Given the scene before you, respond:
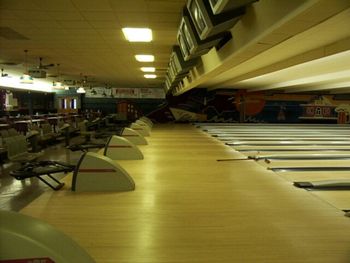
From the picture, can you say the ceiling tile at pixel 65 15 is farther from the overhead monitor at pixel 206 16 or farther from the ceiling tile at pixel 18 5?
the overhead monitor at pixel 206 16

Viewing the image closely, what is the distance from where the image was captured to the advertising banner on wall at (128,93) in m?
21.2

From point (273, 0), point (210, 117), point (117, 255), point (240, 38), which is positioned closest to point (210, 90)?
point (210, 117)

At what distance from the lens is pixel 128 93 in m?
21.3

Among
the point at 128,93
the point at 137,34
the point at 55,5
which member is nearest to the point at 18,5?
the point at 55,5

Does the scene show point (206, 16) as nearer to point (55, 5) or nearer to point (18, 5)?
point (55, 5)

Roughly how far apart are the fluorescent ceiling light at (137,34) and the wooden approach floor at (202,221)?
2560 mm

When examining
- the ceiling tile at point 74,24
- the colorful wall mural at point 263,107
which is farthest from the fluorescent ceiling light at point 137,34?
the colorful wall mural at point 263,107

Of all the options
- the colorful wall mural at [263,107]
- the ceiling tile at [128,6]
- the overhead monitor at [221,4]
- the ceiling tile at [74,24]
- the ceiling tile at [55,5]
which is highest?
the ceiling tile at [74,24]

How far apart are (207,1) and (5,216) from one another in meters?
2.14

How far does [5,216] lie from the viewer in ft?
4.45

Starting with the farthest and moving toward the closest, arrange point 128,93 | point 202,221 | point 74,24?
1. point 128,93
2. point 74,24
3. point 202,221

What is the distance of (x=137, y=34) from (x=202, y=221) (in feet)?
13.3

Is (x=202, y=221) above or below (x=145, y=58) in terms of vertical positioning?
below

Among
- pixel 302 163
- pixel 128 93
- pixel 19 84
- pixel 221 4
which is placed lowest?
pixel 302 163
